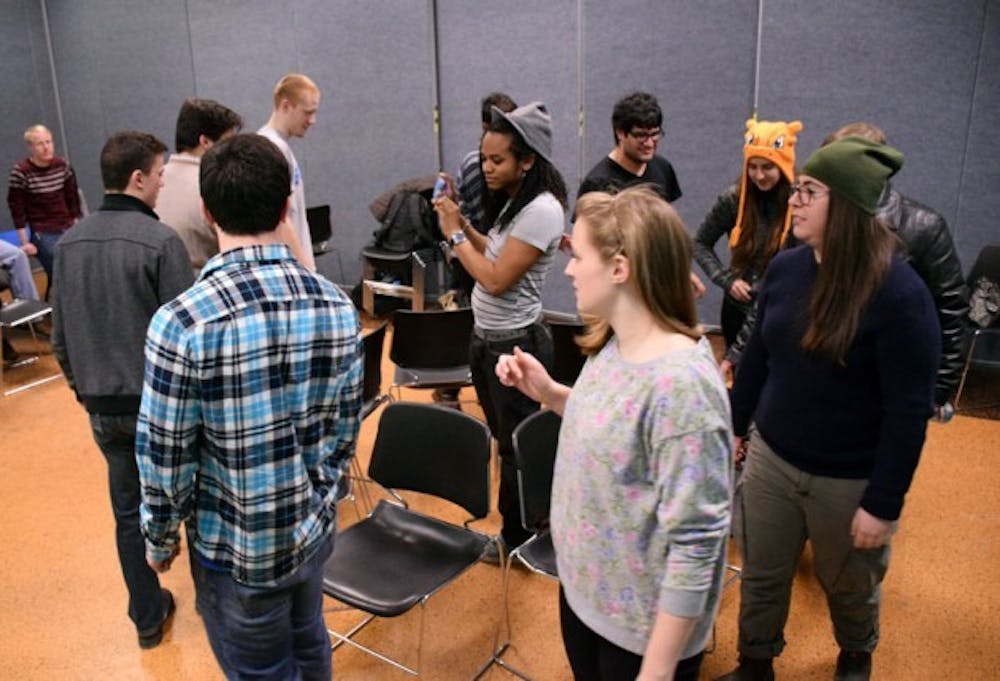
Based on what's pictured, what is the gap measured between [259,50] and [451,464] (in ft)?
17.3

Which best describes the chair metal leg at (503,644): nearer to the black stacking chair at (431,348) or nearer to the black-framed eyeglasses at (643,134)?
the black stacking chair at (431,348)

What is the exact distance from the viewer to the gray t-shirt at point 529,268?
95.4 inches

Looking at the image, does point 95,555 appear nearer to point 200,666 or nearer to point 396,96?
point 200,666

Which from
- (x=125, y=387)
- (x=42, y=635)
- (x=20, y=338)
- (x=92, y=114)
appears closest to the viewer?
(x=125, y=387)

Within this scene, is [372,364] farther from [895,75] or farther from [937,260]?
[895,75]

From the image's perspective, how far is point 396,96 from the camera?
6055 millimetres

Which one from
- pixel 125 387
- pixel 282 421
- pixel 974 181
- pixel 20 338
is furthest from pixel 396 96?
pixel 282 421

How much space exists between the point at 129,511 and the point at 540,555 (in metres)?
1.25

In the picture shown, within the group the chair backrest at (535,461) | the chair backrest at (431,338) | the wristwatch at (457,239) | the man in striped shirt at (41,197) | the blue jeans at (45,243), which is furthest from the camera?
the blue jeans at (45,243)

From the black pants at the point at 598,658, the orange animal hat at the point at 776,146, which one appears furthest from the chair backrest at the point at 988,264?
the black pants at the point at 598,658

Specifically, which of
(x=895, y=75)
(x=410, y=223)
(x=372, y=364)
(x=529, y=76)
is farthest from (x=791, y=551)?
(x=529, y=76)

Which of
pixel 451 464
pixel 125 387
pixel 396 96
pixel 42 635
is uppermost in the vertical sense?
pixel 396 96

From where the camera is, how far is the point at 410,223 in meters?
5.48

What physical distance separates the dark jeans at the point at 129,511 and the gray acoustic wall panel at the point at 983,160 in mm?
4300
